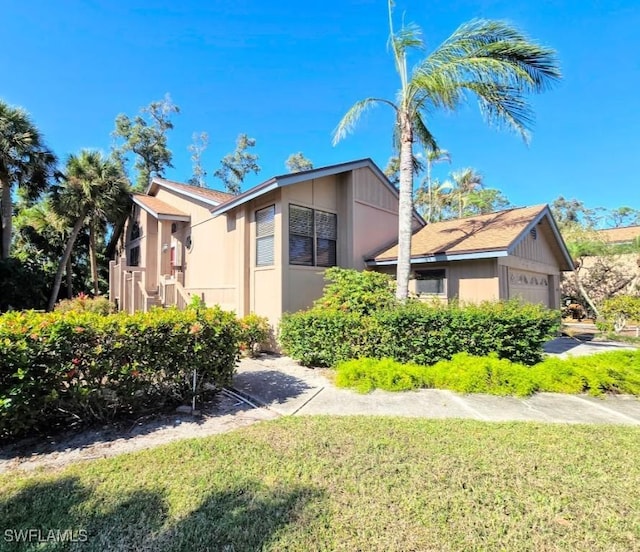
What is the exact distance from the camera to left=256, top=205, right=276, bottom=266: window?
10062 millimetres

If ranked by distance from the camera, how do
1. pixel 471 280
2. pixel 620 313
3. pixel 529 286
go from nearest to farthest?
pixel 471 280 < pixel 529 286 < pixel 620 313

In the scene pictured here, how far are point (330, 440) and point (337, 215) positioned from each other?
867 centimetres

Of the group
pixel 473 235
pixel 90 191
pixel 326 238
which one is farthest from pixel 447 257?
pixel 90 191

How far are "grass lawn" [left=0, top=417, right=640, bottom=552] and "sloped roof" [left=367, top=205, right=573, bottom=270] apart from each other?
6.33 meters

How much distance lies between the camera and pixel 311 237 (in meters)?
10.7

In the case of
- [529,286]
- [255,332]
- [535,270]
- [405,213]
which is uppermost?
[405,213]

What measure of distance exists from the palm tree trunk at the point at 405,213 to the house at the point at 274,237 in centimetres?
224

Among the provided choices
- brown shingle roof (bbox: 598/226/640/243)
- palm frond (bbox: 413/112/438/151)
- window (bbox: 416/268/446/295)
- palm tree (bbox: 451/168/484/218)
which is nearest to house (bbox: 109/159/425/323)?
palm frond (bbox: 413/112/438/151)

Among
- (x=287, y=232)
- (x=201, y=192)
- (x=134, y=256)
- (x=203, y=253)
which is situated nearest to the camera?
(x=287, y=232)

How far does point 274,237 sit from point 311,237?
1.39 metres

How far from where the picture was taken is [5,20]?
29.5 feet

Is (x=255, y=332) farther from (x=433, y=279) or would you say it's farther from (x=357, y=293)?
(x=433, y=279)

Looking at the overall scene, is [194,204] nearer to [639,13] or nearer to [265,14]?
[265,14]

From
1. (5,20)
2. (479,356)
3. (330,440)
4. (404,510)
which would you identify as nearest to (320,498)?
(404,510)
